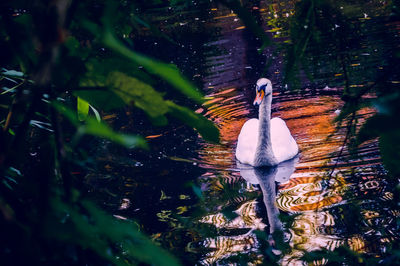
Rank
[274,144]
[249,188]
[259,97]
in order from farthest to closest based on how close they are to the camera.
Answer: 1. [259,97]
2. [274,144]
3. [249,188]

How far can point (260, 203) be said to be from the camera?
4625 mm

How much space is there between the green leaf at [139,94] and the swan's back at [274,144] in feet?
16.6

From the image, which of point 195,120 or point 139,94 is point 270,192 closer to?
point 195,120

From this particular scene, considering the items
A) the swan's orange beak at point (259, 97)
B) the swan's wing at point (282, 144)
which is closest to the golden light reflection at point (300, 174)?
the swan's wing at point (282, 144)

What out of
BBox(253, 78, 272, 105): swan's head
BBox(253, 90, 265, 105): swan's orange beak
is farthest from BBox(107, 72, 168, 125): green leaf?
BBox(253, 78, 272, 105): swan's head

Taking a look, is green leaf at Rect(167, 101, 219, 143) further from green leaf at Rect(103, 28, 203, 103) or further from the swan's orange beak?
the swan's orange beak

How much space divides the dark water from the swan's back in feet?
0.45

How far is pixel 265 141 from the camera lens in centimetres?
573

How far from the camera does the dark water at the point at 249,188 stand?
11.9 ft

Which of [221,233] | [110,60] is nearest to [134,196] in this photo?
[221,233]

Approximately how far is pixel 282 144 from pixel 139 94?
17.4ft

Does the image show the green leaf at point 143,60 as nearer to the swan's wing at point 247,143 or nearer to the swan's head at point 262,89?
the swan's wing at point 247,143

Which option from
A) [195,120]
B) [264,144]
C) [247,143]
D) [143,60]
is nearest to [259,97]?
[247,143]

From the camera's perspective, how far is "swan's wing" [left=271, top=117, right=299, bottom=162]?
5.74 m
